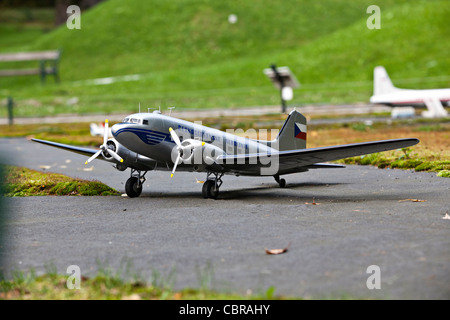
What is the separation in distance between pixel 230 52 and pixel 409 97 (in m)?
35.3

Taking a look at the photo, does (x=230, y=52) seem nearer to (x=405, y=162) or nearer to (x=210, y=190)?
(x=405, y=162)

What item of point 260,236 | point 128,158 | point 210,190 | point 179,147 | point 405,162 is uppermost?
point 179,147

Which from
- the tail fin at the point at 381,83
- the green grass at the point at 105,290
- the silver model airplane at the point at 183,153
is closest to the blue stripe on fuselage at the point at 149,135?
the silver model airplane at the point at 183,153

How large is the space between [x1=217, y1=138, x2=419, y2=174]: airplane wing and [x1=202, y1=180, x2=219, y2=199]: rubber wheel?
54 centimetres

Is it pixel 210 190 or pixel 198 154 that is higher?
Answer: pixel 198 154

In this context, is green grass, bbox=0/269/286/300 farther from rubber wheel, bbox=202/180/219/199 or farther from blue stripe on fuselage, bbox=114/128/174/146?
blue stripe on fuselage, bbox=114/128/174/146

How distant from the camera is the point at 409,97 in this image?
43406mm

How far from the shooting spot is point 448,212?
12547 mm

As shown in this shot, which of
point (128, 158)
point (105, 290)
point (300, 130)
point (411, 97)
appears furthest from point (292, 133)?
point (411, 97)

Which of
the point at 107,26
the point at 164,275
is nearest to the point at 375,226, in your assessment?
the point at 164,275

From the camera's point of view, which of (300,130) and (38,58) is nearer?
(300,130)

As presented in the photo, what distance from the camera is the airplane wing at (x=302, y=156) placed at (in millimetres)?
14388
